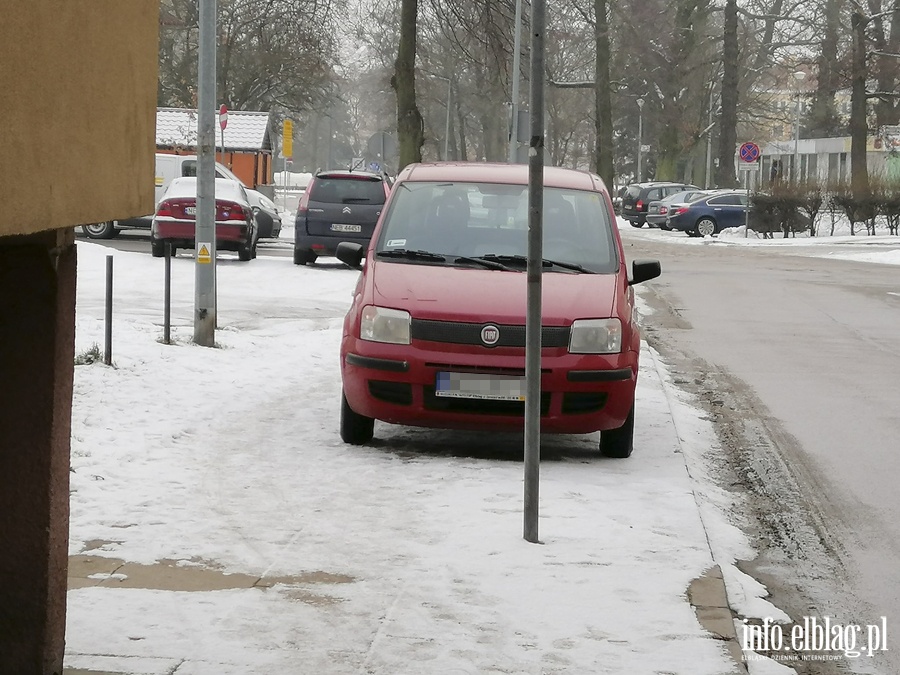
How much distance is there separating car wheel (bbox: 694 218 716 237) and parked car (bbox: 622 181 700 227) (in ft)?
20.7

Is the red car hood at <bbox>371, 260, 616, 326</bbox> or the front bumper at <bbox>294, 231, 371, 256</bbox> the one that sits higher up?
the front bumper at <bbox>294, 231, 371, 256</bbox>

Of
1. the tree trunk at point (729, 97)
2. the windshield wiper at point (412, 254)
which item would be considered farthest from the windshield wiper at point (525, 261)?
the tree trunk at point (729, 97)

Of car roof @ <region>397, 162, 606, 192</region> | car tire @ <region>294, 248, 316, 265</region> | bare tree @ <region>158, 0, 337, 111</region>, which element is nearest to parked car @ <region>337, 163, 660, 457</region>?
car roof @ <region>397, 162, 606, 192</region>

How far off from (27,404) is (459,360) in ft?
13.2

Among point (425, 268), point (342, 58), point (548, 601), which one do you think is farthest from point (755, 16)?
point (548, 601)

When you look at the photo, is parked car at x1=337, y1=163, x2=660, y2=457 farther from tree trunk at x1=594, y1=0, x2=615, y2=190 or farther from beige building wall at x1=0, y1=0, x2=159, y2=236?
tree trunk at x1=594, y1=0, x2=615, y2=190

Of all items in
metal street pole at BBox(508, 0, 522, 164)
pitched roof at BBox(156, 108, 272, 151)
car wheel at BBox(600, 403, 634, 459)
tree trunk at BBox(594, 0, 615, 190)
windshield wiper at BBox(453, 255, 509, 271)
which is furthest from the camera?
tree trunk at BBox(594, 0, 615, 190)

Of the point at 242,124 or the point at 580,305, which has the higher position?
the point at 242,124

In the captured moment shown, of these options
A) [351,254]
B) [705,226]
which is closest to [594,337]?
[351,254]

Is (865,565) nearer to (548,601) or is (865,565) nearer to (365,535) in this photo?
(548,601)

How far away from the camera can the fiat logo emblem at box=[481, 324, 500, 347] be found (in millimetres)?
7926

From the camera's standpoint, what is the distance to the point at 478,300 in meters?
8.06

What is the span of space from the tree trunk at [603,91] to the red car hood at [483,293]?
42.6 metres

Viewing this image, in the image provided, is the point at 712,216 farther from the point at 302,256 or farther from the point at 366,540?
the point at 366,540
